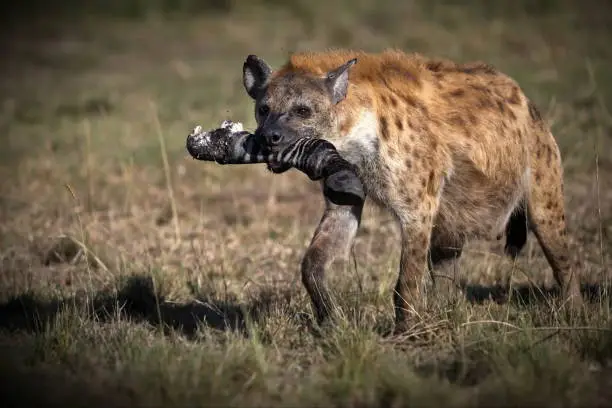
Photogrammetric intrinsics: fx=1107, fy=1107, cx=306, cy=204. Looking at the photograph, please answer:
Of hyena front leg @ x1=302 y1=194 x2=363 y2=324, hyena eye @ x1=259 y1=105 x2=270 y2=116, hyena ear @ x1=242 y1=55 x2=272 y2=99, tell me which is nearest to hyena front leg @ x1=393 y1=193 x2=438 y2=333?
hyena front leg @ x1=302 y1=194 x2=363 y2=324

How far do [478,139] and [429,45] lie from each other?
27.4 feet

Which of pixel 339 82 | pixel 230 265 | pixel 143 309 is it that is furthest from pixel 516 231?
pixel 143 309

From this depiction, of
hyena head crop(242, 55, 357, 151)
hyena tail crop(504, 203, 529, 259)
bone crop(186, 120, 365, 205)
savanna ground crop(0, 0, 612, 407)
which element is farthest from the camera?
hyena tail crop(504, 203, 529, 259)

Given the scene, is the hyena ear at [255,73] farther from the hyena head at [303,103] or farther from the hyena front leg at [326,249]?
the hyena front leg at [326,249]

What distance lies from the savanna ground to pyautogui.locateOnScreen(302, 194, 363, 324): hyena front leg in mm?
124

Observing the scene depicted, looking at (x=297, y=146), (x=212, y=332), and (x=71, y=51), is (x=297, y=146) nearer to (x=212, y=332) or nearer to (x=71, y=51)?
(x=212, y=332)

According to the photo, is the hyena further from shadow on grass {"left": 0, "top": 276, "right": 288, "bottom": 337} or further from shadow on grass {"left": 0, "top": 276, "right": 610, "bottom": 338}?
shadow on grass {"left": 0, "top": 276, "right": 288, "bottom": 337}

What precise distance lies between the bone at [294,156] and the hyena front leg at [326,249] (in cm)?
28

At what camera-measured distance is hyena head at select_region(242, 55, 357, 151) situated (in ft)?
15.4

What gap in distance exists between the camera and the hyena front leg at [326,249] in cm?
471

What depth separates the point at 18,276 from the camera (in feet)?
19.4

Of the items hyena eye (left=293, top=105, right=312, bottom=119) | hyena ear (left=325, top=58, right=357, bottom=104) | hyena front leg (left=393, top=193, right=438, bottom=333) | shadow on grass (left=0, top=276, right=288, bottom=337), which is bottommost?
shadow on grass (left=0, top=276, right=288, bottom=337)

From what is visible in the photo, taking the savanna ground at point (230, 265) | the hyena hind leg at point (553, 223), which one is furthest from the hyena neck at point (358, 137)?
the hyena hind leg at point (553, 223)

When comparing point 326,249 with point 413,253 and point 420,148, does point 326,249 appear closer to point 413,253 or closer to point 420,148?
point 413,253
